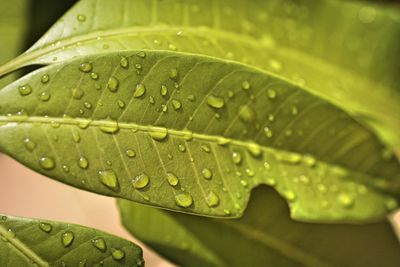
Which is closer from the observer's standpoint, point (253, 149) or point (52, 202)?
point (253, 149)

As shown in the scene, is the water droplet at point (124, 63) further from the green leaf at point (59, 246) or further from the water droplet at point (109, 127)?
the green leaf at point (59, 246)

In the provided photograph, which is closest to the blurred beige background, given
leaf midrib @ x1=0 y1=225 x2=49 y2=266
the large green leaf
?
the large green leaf

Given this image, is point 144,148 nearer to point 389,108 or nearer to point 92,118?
point 92,118

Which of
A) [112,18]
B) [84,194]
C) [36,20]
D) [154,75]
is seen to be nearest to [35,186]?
[84,194]

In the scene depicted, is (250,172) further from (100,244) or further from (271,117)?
(100,244)

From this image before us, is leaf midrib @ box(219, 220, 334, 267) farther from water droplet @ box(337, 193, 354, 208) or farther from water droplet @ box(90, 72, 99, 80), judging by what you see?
water droplet @ box(90, 72, 99, 80)

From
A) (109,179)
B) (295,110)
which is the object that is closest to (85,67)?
(109,179)

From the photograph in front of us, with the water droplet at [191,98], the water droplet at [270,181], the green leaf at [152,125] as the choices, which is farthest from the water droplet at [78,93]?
the water droplet at [270,181]
